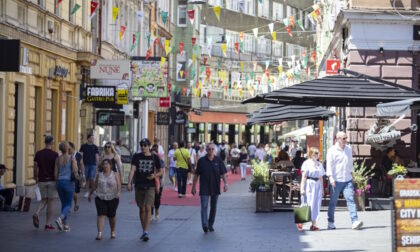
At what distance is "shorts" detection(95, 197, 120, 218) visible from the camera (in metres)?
16.6

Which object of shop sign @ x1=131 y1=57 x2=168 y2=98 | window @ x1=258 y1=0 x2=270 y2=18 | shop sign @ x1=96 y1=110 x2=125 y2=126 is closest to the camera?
shop sign @ x1=96 y1=110 x2=125 y2=126

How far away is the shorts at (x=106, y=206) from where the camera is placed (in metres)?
16.6

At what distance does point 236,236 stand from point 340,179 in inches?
95.1

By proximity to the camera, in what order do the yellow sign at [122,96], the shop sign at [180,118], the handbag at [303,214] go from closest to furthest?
1. the handbag at [303,214]
2. the yellow sign at [122,96]
3. the shop sign at [180,118]

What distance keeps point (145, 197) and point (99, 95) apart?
16530mm

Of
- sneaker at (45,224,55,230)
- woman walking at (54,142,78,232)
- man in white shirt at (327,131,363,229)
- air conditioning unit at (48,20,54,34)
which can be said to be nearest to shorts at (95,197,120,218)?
woman walking at (54,142,78,232)

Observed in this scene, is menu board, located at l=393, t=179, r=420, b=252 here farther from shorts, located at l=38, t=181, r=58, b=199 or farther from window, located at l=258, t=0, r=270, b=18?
window, located at l=258, t=0, r=270, b=18

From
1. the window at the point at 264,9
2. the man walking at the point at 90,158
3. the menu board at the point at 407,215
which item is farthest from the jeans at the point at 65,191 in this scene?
the window at the point at 264,9

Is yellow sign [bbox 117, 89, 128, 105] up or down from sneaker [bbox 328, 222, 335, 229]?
up

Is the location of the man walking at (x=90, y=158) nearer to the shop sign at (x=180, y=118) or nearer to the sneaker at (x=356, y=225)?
the sneaker at (x=356, y=225)

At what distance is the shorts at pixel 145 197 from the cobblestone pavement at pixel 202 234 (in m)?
0.61

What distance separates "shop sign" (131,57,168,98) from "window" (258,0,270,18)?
140ft

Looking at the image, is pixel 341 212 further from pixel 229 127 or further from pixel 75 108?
pixel 229 127

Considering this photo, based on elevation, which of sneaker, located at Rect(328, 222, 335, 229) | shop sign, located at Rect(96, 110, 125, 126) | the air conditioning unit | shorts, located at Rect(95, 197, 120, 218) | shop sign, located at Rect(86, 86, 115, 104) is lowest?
sneaker, located at Rect(328, 222, 335, 229)
